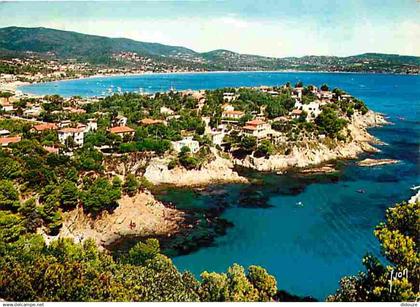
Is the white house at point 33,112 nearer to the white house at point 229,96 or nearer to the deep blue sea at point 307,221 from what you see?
the deep blue sea at point 307,221

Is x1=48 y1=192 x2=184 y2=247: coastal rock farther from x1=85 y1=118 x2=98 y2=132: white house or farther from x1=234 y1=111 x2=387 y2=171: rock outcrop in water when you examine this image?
x1=85 y1=118 x2=98 y2=132: white house

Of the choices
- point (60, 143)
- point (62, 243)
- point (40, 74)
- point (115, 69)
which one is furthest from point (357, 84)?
point (62, 243)

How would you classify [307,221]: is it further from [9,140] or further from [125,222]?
[9,140]

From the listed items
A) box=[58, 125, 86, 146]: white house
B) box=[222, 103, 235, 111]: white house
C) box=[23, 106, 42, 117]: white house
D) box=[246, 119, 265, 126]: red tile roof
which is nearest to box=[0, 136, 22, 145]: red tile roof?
box=[58, 125, 86, 146]: white house

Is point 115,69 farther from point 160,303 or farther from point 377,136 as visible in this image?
point 160,303

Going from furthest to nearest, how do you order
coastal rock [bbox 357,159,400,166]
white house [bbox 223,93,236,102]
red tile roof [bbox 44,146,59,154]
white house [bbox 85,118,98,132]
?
1. white house [bbox 223,93,236,102]
2. white house [bbox 85,118,98,132]
3. coastal rock [bbox 357,159,400,166]
4. red tile roof [bbox 44,146,59,154]

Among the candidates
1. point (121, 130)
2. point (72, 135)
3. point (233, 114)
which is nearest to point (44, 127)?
point (72, 135)
